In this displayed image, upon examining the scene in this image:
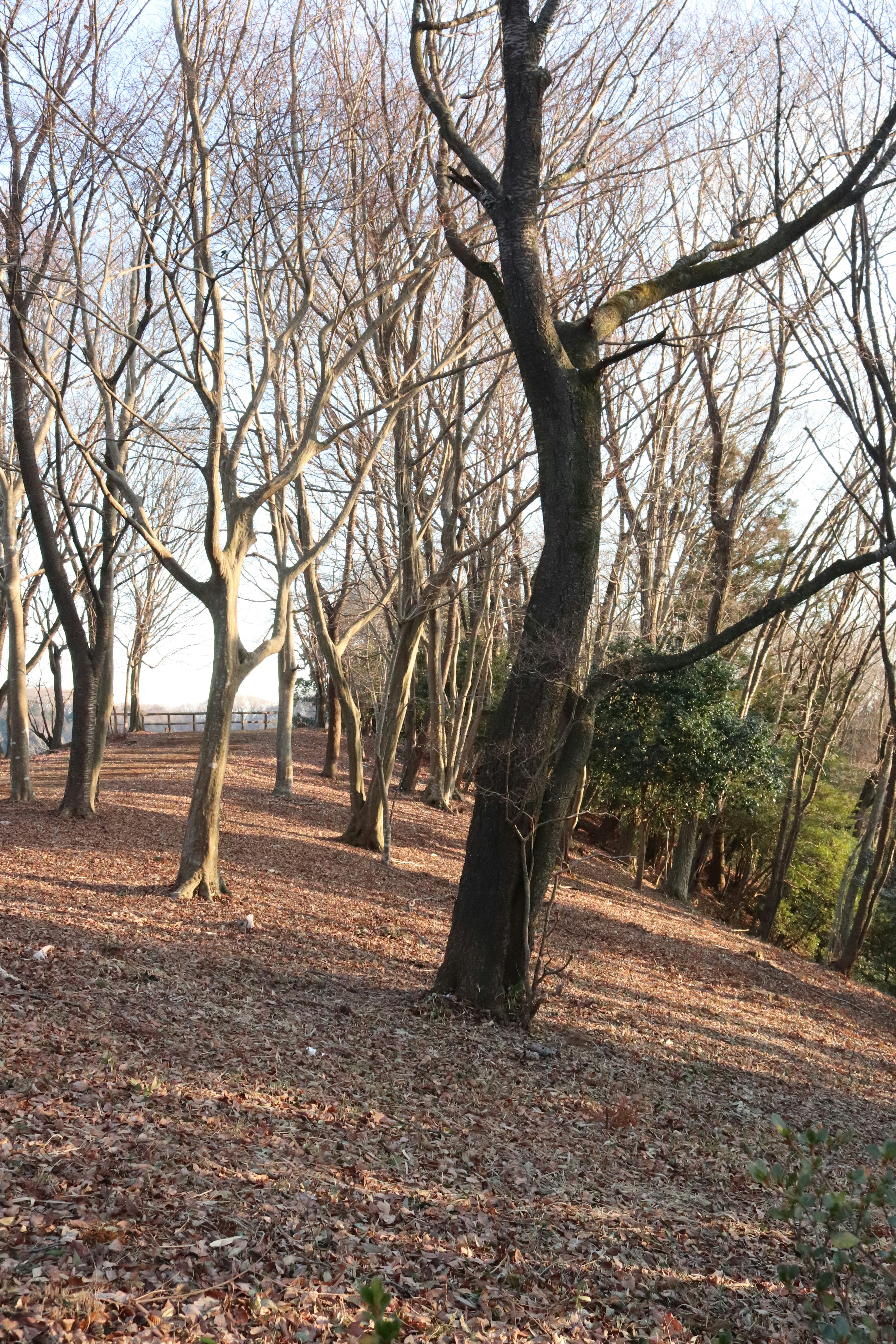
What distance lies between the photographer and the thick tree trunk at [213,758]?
830 cm

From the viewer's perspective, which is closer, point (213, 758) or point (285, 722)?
point (213, 758)

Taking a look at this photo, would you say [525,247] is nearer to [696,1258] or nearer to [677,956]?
[696,1258]

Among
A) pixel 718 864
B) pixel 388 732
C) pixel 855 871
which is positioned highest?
pixel 388 732

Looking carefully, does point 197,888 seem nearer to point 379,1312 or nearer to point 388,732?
point 388,732

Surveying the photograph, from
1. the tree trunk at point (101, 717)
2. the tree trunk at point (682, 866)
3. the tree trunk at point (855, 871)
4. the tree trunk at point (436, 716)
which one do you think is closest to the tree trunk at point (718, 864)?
the tree trunk at point (855, 871)

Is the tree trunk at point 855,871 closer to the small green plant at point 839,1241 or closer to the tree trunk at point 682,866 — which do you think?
the tree trunk at point 682,866

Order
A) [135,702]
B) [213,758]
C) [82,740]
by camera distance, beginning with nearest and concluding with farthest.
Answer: [213,758] < [82,740] < [135,702]

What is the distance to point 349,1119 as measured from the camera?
4852 mm

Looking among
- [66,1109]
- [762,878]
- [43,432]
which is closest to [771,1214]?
[66,1109]

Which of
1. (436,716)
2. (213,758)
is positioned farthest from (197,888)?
(436,716)

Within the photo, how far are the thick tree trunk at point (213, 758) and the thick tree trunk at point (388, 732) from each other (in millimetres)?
3950

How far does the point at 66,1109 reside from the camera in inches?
159

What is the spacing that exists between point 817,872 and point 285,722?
12141 millimetres

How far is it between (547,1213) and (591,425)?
4815 millimetres
